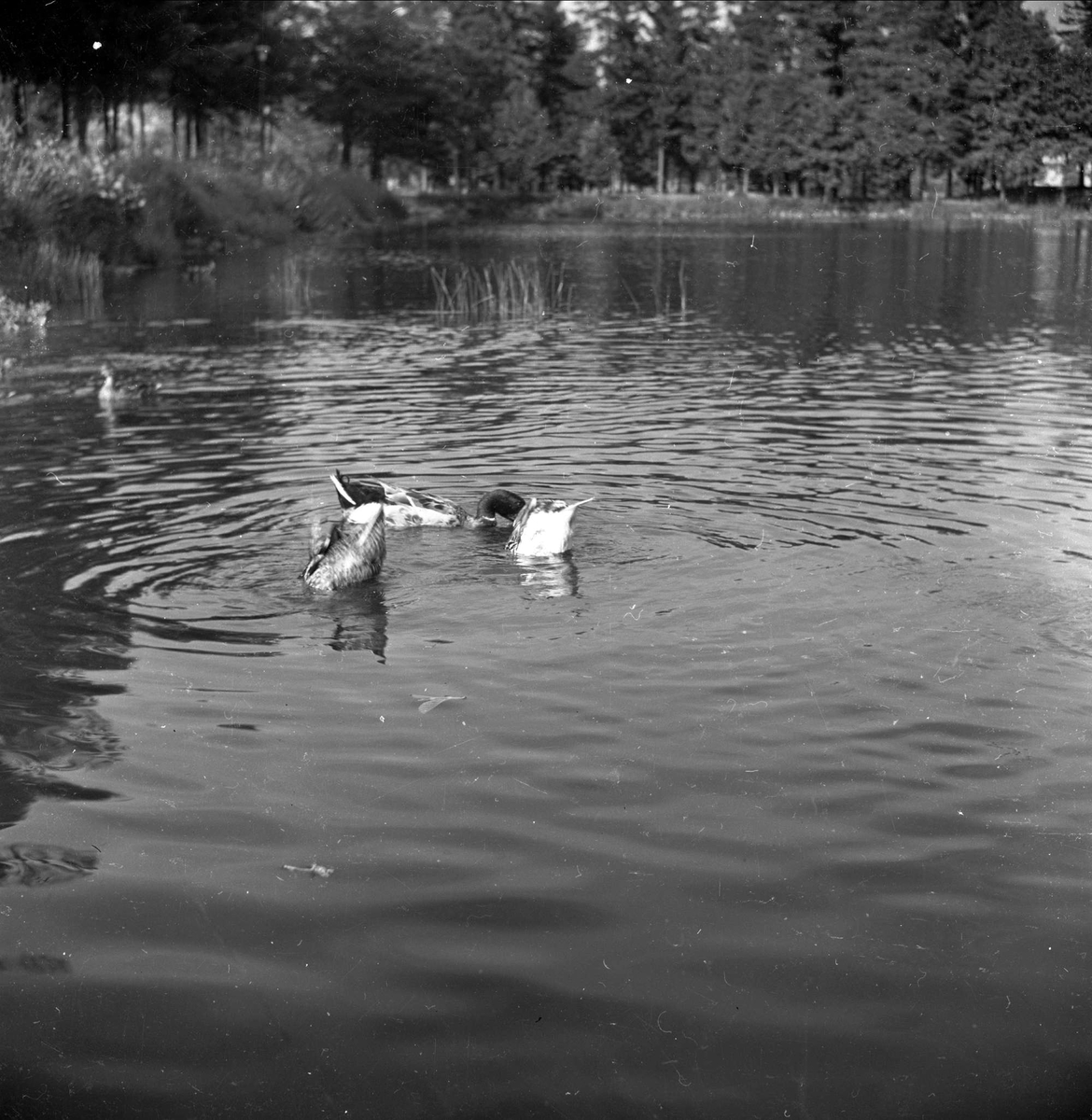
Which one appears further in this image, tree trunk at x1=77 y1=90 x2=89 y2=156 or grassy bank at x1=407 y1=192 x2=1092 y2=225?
grassy bank at x1=407 y1=192 x2=1092 y2=225

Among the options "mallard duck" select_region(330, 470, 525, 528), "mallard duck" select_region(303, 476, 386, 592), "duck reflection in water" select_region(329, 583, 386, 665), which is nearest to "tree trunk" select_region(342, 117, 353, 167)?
"mallard duck" select_region(330, 470, 525, 528)

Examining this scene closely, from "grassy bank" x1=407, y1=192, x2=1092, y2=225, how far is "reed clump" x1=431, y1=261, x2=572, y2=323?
44.6 metres

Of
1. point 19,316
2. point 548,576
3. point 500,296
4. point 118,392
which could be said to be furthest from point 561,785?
point 500,296

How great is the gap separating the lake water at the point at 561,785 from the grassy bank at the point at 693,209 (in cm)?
7218

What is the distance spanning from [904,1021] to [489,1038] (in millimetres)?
1429

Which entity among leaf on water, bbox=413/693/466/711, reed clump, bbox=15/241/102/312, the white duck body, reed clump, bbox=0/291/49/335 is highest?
reed clump, bbox=15/241/102/312

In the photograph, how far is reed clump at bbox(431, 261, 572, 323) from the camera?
3019 cm

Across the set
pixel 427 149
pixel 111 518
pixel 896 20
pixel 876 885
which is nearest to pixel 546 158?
pixel 427 149

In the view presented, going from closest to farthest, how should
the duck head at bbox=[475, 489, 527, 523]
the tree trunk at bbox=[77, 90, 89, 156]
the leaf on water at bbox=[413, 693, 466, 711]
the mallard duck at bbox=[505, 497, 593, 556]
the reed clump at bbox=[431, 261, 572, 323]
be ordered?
the leaf on water at bbox=[413, 693, 466, 711] → the mallard duck at bbox=[505, 497, 593, 556] → the duck head at bbox=[475, 489, 527, 523] → the reed clump at bbox=[431, 261, 572, 323] → the tree trunk at bbox=[77, 90, 89, 156]

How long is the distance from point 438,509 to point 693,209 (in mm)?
84581

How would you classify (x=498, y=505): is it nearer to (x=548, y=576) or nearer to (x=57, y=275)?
Answer: (x=548, y=576)

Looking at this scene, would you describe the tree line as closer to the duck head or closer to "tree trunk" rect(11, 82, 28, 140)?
"tree trunk" rect(11, 82, 28, 140)

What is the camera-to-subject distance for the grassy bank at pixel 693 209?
275 feet

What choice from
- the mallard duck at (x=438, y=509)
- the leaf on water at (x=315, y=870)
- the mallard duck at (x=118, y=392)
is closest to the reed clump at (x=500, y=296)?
the mallard duck at (x=118, y=392)
